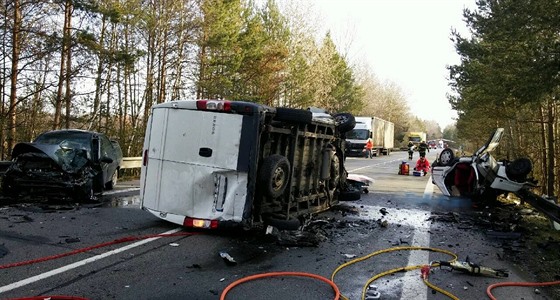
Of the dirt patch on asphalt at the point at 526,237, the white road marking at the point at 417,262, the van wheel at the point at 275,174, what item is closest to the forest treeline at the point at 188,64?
the dirt patch on asphalt at the point at 526,237

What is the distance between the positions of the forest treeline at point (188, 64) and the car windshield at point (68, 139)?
15.7ft

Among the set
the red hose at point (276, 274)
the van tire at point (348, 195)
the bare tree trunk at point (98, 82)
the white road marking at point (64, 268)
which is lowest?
the white road marking at point (64, 268)

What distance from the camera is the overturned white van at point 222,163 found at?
5.72 meters

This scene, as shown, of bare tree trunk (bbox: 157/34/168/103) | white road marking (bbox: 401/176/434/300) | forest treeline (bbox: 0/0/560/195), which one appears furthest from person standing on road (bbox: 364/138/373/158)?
white road marking (bbox: 401/176/434/300)

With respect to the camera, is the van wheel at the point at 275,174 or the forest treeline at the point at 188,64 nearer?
the van wheel at the point at 275,174

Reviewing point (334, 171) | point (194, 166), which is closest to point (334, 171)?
point (334, 171)

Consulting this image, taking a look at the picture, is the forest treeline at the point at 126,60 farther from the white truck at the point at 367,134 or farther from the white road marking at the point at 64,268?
the white road marking at the point at 64,268

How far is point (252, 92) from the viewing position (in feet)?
92.2

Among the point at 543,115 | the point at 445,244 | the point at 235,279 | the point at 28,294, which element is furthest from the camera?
the point at 543,115

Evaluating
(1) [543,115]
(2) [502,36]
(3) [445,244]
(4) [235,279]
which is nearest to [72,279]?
(4) [235,279]

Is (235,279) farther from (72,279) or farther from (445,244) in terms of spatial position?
(445,244)

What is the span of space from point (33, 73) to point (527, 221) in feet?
51.0

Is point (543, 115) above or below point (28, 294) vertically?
above

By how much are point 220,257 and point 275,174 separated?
1.43 meters
